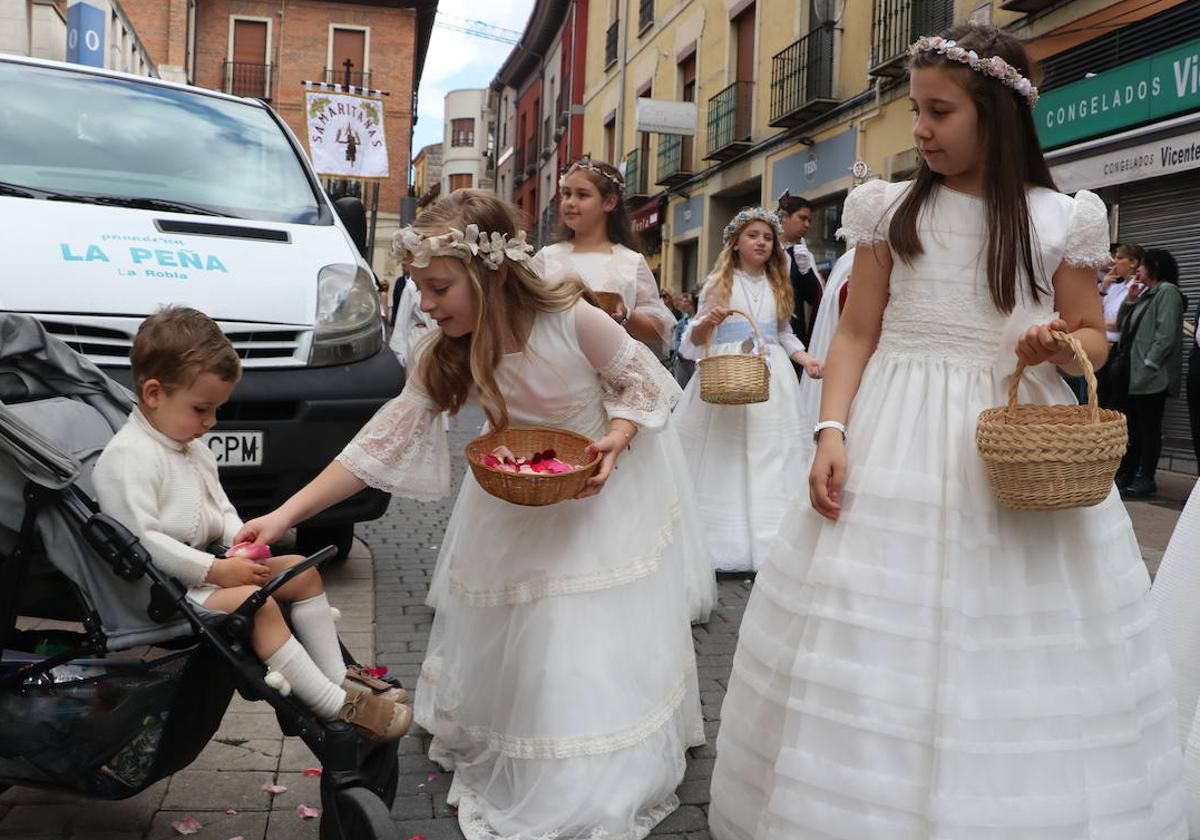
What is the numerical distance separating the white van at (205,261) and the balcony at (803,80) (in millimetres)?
12785

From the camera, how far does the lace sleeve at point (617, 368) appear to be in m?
3.24

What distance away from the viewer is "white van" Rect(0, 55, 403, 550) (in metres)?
4.58

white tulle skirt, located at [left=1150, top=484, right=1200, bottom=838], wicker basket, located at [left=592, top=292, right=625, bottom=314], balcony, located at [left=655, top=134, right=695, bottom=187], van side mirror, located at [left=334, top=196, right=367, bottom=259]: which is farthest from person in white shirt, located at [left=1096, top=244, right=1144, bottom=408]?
balcony, located at [left=655, top=134, right=695, bottom=187]

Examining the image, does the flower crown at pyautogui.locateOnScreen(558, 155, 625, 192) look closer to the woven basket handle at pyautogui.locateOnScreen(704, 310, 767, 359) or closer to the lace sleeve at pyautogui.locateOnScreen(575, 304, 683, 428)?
the woven basket handle at pyautogui.locateOnScreen(704, 310, 767, 359)

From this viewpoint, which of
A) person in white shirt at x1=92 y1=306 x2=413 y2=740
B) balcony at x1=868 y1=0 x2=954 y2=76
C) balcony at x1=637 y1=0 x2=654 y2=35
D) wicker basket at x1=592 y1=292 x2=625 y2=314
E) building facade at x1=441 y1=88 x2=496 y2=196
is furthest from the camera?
Answer: building facade at x1=441 y1=88 x2=496 y2=196

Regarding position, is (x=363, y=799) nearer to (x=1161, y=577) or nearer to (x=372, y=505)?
(x=1161, y=577)

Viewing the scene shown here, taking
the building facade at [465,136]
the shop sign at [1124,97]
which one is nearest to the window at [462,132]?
the building facade at [465,136]

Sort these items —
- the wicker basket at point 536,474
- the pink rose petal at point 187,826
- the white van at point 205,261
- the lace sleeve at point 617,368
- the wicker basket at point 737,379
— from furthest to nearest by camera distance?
the wicker basket at point 737,379
the white van at point 205,261
the lace sleeve at point 617,368
the pink rose petal at point 187,826
the wicker basket at point 536,474

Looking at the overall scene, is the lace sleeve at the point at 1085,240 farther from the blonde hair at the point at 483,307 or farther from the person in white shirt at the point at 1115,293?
the person in white shirt at the point at 1115,293

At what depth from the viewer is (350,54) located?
46.2 m

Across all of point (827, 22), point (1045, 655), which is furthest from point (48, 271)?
point (827, 22)

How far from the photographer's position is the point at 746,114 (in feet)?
69.0

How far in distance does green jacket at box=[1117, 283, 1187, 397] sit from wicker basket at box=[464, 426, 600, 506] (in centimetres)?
754

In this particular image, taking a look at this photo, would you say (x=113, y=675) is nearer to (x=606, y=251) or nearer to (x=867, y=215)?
(x=867, y=215)
